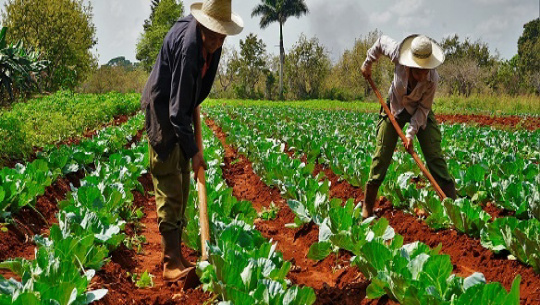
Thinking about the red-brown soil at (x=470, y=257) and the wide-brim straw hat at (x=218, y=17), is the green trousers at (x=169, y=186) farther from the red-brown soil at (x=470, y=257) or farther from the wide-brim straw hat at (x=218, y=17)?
the red-brown soil at (x=470, y=257)

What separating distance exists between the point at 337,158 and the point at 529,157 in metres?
4.15

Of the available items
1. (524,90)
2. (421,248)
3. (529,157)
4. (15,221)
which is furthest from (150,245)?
(524,90)

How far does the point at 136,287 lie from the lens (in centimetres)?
356

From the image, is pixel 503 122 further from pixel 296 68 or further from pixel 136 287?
pixel 296 68

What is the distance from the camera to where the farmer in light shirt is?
451cm

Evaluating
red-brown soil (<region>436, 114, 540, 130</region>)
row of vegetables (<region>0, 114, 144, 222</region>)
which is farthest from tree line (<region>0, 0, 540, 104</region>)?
row of vegetables (<region>0, 114, 144, 222</region>)

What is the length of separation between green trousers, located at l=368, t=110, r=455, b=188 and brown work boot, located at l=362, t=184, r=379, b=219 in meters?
0.06

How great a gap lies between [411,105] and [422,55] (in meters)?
0.68

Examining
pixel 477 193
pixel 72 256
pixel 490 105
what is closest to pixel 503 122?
pixel 490 105

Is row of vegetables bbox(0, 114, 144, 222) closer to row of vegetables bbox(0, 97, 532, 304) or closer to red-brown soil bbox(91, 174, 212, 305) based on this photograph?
row of vegetables bbox(0, 97, 532, 304)

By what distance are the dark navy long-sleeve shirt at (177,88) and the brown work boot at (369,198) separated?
2.43 metres

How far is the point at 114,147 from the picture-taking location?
352 inches

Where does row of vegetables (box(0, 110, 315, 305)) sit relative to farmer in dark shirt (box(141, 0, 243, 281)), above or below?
below

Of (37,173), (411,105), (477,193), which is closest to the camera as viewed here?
(411,105)
